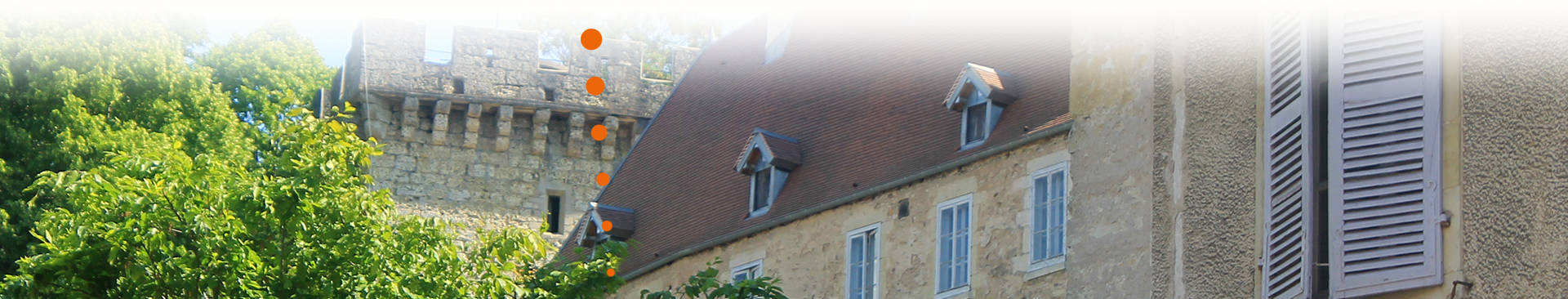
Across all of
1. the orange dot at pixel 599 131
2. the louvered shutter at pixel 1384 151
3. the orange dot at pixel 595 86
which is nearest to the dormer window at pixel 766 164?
the orange dot at pixel 595 86

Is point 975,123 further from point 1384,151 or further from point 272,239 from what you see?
point 1384,151

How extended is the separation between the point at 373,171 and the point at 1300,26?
18.4 meters

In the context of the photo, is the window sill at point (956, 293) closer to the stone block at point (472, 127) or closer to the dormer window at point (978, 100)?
the dormer window at point (978, 100)

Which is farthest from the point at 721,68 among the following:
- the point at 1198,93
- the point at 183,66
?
the point at 1198,93

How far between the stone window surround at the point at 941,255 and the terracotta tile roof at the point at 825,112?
17.6 inches

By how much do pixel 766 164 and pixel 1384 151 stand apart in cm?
1140

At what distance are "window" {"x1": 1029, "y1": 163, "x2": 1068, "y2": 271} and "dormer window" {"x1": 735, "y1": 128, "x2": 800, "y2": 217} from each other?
4.91 m

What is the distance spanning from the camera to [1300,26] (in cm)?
1238

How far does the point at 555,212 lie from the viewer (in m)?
29.8

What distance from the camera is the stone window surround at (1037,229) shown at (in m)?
16.9

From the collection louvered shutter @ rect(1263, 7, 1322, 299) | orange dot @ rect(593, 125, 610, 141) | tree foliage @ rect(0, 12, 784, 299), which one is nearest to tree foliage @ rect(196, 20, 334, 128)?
orange dot @ rect(593, 125, 610, 141)

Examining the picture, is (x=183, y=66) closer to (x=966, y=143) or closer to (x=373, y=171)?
(x=373, y=171)

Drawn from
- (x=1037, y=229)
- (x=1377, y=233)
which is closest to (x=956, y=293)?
(x=1037, y=229)

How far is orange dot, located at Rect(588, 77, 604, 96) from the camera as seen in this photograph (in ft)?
96.3
